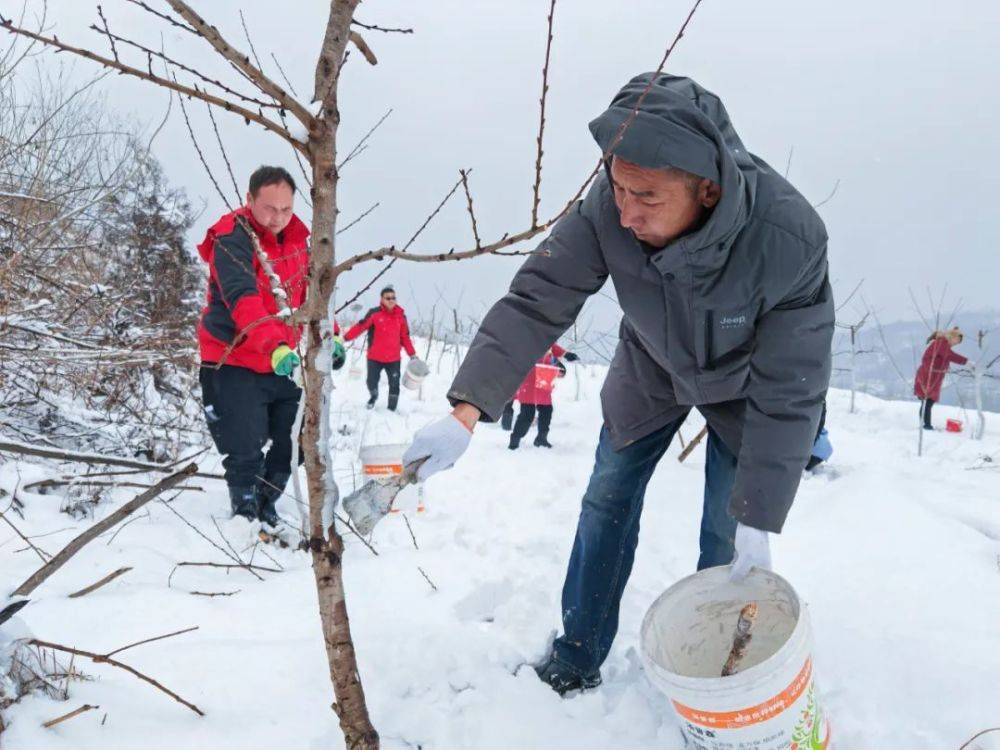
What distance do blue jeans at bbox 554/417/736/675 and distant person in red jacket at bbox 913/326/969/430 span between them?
33.0 ft

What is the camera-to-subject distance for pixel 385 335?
31.4 feet

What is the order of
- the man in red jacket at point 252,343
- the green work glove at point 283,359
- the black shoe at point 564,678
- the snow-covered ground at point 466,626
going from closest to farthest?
the snow-covered ground at point 466,626 → the black shoe at point 564,678 → the green work glove at point 283,359 → the man in red jacket at point 252,343

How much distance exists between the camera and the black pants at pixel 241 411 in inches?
125

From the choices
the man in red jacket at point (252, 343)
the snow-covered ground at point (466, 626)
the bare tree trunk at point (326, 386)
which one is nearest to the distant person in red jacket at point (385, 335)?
the snow-covered ground at point (466, 626)

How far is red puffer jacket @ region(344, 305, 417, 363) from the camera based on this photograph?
376 inches

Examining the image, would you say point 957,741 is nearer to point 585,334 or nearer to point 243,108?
point 243,108

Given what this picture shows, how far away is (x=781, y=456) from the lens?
173cm

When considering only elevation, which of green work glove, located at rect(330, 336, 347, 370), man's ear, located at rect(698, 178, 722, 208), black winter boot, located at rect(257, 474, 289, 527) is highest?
man's ear, located at rect(698, 178, 722, 208)

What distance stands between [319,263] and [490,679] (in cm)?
137

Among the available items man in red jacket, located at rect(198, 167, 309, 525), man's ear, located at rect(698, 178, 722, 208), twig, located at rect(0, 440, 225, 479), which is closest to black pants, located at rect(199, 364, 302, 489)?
man in red jacket, located at rect(198, 167, 309, 525)

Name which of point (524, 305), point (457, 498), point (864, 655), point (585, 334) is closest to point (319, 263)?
point (524, 305)

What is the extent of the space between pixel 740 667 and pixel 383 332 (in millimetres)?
8226

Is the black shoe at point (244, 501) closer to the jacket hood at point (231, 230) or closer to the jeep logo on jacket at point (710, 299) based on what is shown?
the jacket hood at point (231, 230)

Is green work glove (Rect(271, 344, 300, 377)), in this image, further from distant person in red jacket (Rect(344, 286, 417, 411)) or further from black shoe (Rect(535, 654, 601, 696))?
distant person in red jacket (Rect(344, 286, 417, 411))
